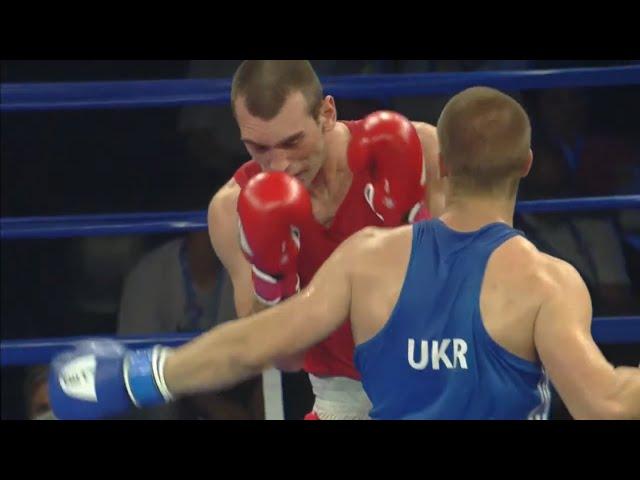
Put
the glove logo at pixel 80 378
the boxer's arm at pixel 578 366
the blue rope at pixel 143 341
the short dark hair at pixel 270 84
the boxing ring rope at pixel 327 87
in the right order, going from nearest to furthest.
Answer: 1. the boxer's arm at pixel 578 366
2. the glove logo at pixel 80 378
3. the short dark hair at pixel 270 84
4. the blue rope at pixel 143 341
5. the boxing ring rope at pixel 327 87

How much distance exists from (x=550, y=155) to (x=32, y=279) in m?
1.46

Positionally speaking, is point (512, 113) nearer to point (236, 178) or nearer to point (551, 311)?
point (551, 311)

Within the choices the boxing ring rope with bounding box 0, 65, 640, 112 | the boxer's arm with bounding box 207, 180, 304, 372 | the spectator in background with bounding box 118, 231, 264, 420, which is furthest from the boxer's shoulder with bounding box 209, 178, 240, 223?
the spectator in background with bounding box 118, 231, 264, 420

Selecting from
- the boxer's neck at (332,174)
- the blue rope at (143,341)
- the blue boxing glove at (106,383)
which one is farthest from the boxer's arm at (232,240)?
the blue boxing glove at (106,383)

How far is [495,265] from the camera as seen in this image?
1.74 m

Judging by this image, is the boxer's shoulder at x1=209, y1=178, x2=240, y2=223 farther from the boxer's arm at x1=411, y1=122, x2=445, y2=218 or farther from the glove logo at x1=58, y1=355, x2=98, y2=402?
the glove logo at x1=58, y1=355, x2=98, y2=402

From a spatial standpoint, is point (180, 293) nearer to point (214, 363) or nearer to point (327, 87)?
point (327, 87)

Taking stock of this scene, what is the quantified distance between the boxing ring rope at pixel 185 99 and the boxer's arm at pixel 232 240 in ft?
0.84

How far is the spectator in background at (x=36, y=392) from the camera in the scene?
3002mm

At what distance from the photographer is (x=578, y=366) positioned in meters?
1.64

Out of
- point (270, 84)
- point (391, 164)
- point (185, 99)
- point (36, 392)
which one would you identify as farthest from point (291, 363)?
point (36, 392)

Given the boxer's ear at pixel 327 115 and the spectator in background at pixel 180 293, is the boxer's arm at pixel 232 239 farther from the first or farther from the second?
the spectator in background at pixel 180 293

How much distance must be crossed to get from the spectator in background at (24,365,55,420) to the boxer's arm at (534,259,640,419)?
1678 millimetres
